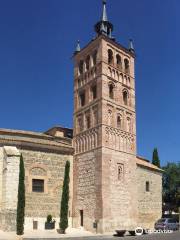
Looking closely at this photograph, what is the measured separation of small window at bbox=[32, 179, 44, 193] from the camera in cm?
2872

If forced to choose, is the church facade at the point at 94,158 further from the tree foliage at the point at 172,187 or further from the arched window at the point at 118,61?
the tree foliage at the point at 172,187

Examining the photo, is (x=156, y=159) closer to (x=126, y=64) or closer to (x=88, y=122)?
(x=126, y=64)

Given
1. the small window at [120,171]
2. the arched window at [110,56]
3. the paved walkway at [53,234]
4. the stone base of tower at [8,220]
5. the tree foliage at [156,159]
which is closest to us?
the paved walkway at [53,234]

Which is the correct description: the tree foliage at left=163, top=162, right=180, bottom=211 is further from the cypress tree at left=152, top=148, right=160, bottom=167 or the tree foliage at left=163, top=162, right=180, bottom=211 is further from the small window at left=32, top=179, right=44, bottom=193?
the small window at left=32, top=179, right=44, bottom=193

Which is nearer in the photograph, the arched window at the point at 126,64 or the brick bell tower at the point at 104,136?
the brick bell tower at the point at 104,136

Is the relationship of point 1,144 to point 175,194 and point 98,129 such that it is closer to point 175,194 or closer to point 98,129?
point 98,129

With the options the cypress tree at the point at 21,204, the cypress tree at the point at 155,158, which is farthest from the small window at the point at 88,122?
the cypress tree at the point at 155,158

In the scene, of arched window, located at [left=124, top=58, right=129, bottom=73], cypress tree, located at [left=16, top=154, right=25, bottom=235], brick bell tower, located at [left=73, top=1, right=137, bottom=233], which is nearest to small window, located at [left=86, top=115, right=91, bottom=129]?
brick bell tower, located at [left=73, top=1, right=137, bottom=233]

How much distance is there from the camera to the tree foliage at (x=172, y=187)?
46.8 metres

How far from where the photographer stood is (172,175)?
47812mm

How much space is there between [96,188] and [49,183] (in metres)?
3.70

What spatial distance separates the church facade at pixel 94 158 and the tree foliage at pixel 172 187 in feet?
39.4

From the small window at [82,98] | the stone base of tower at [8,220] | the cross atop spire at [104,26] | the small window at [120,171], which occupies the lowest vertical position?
the stone base of tower at [8,220]

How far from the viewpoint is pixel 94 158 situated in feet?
97.2
